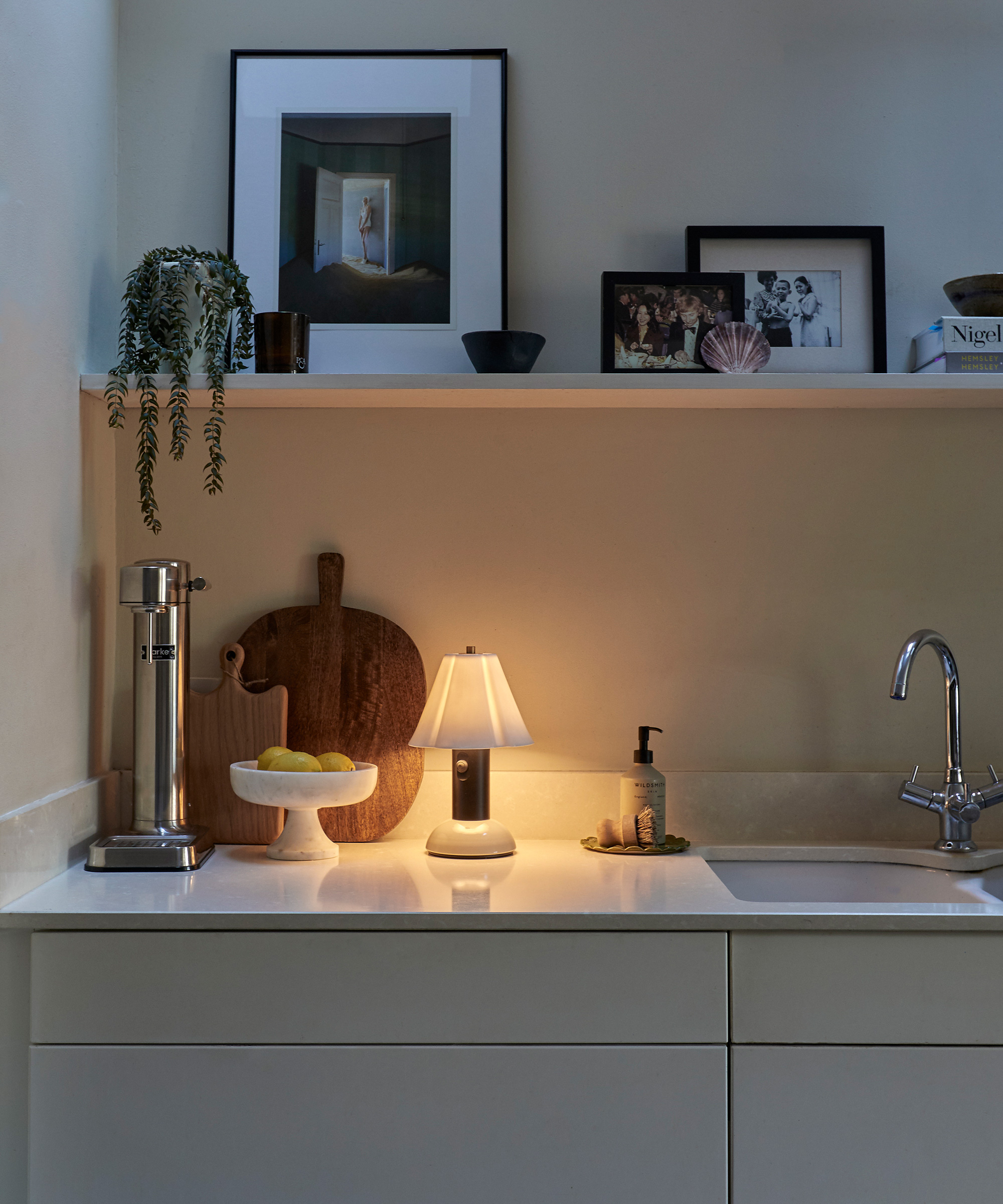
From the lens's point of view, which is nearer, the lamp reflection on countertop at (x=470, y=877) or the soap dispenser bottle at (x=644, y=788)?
the lamp reflection on countertop at (x=470, y=877)

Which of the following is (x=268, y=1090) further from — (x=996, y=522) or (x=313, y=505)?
(x=996, y=522)

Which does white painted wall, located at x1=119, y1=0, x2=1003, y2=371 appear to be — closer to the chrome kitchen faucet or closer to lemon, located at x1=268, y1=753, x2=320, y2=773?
the chrome kitchen faucet

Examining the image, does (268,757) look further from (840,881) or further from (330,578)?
(840,881)

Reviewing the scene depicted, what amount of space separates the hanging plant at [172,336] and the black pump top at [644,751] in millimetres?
806

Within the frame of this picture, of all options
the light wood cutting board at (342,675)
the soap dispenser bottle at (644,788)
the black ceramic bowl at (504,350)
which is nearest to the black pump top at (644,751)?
the soap dispenser bottle at (644,788)

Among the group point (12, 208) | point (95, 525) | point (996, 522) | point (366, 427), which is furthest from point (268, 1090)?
point (996, 522)

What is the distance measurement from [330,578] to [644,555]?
0.55m

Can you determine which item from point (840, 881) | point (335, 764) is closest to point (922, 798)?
point (840, 881)

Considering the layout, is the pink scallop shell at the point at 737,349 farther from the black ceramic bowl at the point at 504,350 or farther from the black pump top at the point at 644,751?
the black pump top at the point at 644,751

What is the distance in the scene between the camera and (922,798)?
172 cm

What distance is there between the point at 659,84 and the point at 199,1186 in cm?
186

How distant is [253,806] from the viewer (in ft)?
5.83

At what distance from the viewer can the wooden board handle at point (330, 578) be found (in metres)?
1.84

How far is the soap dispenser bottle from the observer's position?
1704 mm
